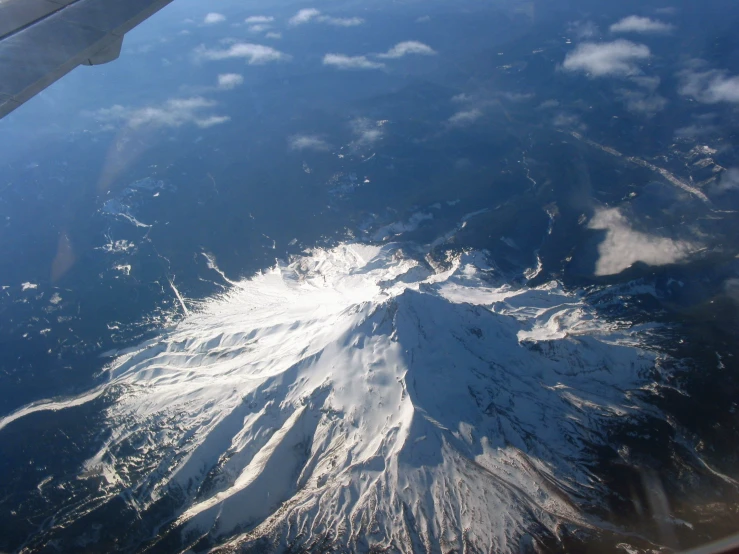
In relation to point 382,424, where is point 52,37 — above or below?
above

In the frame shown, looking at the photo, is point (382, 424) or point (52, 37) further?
point (382, 424)

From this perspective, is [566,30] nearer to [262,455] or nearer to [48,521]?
[262,455]

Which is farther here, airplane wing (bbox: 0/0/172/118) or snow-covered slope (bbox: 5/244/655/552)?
snow-covered slope (bbox: 5/244/655/552)

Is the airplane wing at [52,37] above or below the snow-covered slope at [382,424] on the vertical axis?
above

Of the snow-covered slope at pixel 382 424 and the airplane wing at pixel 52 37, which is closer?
the airplane wing at pixel 52 37
